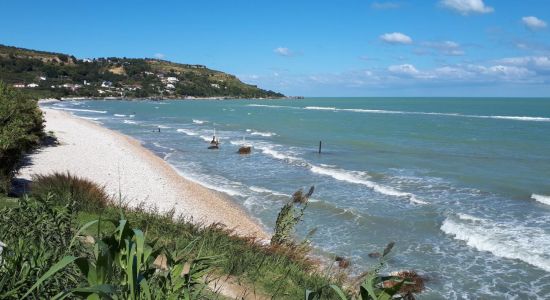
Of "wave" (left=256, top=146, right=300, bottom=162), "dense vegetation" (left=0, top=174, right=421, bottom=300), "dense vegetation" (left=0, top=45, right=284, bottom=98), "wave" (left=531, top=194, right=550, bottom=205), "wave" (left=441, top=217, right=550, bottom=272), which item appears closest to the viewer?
"dense vegetation" (left=0, top=174, right=421, bottom=300)

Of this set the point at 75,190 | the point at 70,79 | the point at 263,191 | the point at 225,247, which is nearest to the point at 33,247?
the point at 225,247

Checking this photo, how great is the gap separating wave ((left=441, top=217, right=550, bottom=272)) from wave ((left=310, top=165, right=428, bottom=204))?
3822 millimetres

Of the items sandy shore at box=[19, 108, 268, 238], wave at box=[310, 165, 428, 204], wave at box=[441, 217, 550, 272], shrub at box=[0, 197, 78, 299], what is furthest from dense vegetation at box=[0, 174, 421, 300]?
wave at box=[310, 165, 428, 204]

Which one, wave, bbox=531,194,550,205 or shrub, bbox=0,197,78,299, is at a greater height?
shrub, bbox=0,197,78,299

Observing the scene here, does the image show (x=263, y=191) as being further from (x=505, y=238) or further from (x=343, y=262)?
(x=505, y=238)

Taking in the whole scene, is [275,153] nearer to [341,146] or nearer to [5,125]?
[341,146]

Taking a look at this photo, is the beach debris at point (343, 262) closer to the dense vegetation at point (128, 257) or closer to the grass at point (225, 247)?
the dense vegetation at point (128, 257)

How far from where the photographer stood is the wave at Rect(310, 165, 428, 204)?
2266 centimetres

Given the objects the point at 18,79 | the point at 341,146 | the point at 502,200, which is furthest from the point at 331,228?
the point at 18,79

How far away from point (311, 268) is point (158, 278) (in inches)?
275

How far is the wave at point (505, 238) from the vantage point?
1445 centimetres

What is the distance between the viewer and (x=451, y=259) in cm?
1452

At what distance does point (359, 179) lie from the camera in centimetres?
2689

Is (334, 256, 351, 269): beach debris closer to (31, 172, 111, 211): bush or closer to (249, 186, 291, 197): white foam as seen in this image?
(31, 172, 111, 211): bush
